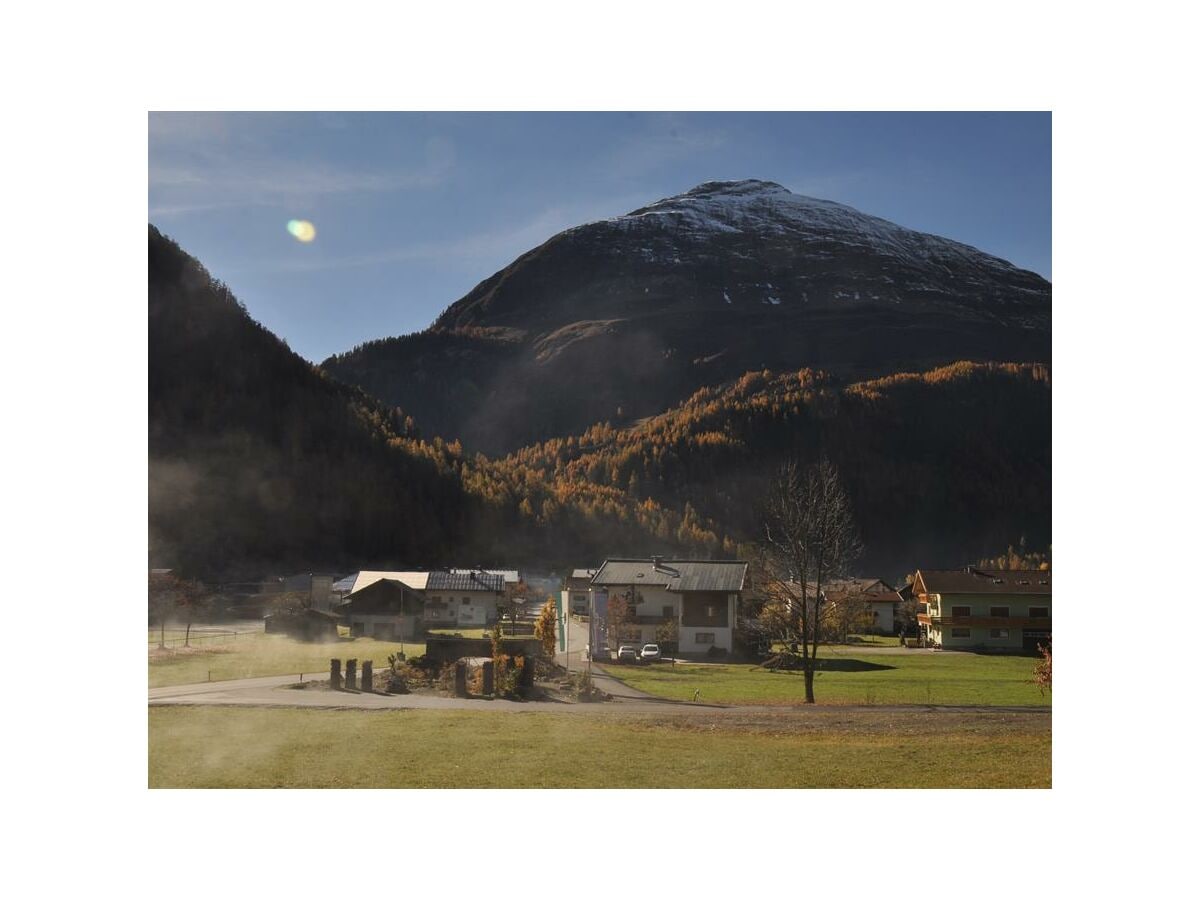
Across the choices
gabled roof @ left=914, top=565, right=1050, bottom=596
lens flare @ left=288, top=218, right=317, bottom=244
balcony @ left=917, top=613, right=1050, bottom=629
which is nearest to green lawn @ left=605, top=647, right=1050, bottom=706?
balcony @ left=917, top=613, right=1050, bottom=629

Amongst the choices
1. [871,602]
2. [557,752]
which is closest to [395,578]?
[557,752]

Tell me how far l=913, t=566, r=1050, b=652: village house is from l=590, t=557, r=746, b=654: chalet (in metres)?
3.47

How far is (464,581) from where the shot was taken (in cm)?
1220

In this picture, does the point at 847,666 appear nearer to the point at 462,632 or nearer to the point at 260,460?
the point at 462,632

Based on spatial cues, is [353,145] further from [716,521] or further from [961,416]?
[961,416]

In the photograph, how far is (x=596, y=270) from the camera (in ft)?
93.4

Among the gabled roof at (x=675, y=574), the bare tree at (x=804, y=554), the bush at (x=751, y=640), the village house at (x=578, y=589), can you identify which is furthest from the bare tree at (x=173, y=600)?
the bush at (x=751, y=640)

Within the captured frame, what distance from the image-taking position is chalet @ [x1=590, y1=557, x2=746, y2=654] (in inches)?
525

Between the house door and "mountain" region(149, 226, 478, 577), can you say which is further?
the house door

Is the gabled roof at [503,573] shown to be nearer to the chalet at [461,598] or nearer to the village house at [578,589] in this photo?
the chalet at [461,598]

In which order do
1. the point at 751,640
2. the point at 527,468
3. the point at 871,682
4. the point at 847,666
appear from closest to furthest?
the point at 871,682, the point at 751,640, the point at 847,666, the point at 527,468

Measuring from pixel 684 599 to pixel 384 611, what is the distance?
5.03 meters

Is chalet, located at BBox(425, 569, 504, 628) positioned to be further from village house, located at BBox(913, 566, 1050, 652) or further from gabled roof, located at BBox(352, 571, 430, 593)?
village house, located at BBox(913, 566, 1050, 652)

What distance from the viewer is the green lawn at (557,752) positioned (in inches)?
330
